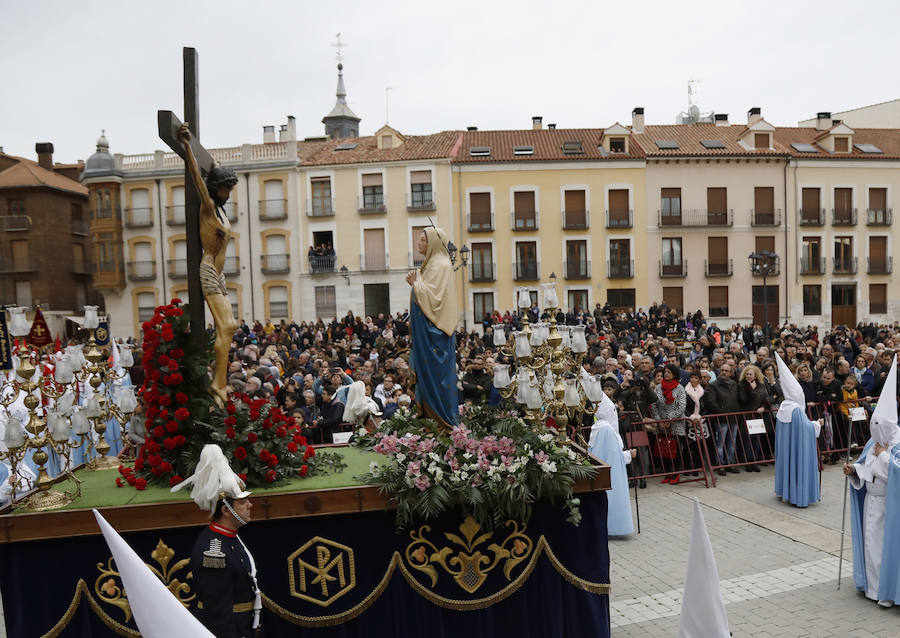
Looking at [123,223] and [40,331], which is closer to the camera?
[40,331]

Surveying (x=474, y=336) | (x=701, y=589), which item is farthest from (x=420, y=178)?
(x=701, y=589)

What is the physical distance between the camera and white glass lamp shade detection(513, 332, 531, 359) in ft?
19.2

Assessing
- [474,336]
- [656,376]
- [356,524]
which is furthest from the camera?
[474,336]

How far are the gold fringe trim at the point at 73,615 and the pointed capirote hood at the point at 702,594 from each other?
4.12m

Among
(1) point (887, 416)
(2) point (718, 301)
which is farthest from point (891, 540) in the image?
(2) point (718, 301)

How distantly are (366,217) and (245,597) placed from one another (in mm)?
31892

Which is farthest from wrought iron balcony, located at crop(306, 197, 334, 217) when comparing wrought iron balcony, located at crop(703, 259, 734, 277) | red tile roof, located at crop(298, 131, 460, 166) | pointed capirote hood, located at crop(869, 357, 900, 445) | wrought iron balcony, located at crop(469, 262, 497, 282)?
pointed capirote hood, located at crop(869, 357, 900, 445)

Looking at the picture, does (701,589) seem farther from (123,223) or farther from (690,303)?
(123,223)

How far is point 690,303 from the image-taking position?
36438 mm

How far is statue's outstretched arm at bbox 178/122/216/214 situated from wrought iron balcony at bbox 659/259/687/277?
108 feet

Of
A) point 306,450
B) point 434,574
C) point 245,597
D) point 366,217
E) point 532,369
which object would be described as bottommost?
point 434,574

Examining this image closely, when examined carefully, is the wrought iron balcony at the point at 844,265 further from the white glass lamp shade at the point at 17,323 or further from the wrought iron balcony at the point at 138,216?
the white glass lamp shade at the point at 17,323

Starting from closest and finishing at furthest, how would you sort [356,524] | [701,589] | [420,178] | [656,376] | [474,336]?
[701,589], [356,524], [656,376], [474,336], [420,178]

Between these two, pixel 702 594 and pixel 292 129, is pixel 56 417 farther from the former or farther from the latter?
pixel 292 129
